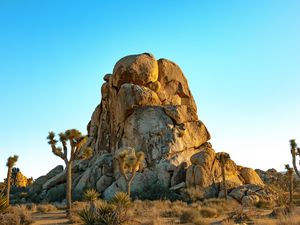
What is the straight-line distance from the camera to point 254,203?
85.8 feet

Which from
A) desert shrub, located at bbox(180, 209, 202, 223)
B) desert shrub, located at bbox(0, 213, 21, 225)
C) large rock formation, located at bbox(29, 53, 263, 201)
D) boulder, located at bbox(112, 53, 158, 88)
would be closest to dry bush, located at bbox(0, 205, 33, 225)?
desert shrub, located at bbox(0, 213, 21, 225)

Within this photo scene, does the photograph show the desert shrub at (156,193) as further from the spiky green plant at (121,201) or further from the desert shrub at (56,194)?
the spiky green plant at (121,201)

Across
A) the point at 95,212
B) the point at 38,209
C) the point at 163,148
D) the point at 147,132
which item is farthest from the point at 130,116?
the point at 95,212

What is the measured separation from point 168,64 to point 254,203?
25376mm

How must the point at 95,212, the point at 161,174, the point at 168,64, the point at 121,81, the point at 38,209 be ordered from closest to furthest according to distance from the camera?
the point at 95,212, the point at 38,209, the point at 161,174, the point at 121,81, the point at 168,64

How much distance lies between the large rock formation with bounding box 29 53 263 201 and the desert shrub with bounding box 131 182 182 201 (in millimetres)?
485

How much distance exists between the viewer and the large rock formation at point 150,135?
33.6m

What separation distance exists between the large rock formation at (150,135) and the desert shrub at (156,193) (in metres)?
0.48

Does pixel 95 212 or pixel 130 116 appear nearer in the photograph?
pixel 95 212

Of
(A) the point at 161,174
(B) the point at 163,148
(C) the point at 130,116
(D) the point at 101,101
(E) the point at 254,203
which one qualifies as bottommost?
(E) the point at 254,203

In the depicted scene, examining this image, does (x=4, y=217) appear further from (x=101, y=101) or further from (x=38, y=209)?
(x=101, y=101)

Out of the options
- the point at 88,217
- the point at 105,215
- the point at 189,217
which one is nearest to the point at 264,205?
the point at 189,217

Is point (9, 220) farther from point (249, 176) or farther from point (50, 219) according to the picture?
point (249, 176)

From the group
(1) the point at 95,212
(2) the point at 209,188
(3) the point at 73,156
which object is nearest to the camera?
(1) the point at 95,212
